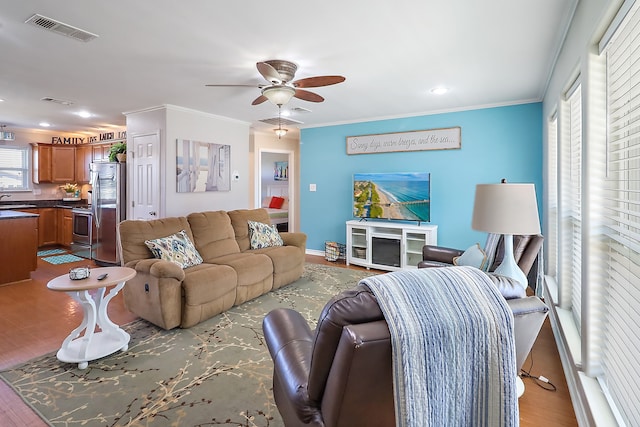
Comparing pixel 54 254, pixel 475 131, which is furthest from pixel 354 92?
pixel 54 254

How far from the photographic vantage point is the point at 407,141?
5.22m

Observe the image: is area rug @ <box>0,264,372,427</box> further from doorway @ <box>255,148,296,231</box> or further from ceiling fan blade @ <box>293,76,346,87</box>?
doorway @ <box>255,148,296,231</box>

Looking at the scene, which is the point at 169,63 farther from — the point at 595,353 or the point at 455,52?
the point at 595,353

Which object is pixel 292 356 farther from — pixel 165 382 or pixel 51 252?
pixel 51 252

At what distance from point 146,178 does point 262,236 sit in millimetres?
2044

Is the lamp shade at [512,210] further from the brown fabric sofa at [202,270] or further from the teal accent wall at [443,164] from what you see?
the teal accent wall at [443,164]

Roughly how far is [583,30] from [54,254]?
7.86m

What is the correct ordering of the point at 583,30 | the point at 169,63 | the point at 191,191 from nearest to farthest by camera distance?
the point at 583,30
the point at 169,63
the point at 191,191

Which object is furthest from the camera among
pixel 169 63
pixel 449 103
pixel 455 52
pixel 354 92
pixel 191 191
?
pixel 191 191

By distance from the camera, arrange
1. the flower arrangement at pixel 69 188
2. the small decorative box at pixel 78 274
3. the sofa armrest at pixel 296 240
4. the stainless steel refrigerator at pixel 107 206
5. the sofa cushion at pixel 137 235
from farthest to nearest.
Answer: the flower arrangement at pixel 69 188, the stainless steel refrigerator at pixel 107 206, the sofa armrest at pixel 296 240, the sofa cushion at pixel 137 235, the small decorative box at pixel 78 274

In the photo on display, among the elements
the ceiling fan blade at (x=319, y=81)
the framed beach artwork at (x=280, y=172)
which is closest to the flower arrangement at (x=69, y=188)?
the framed beach artwork at (x=280, y=172)

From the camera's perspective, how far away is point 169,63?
10.2 ft

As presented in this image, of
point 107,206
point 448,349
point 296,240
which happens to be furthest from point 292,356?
point 107,206

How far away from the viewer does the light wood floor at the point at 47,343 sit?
198 centimetres
